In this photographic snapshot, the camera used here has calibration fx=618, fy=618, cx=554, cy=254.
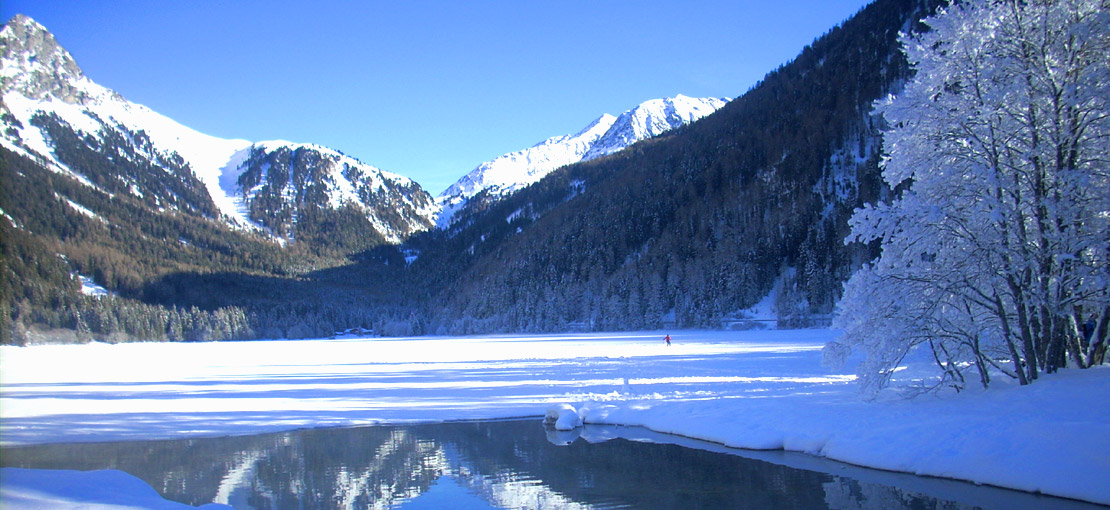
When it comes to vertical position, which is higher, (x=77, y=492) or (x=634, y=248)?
(x=634, y=248)

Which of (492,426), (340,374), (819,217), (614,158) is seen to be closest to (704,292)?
(819,217)

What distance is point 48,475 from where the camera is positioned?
421 inches

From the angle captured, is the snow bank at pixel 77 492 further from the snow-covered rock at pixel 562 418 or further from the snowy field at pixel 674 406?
the snow-covered rock at pixel 562 418

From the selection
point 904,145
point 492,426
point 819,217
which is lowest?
point 492,426

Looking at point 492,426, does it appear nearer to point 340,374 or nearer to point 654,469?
point 654,469

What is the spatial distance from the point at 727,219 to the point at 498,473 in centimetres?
11158

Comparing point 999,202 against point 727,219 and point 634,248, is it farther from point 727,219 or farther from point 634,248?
point 634,248

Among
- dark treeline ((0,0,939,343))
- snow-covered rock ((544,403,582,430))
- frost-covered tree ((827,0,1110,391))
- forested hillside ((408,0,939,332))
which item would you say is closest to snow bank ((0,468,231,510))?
snow-covered rock ((544,403,582,430))

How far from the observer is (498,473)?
1226 cm

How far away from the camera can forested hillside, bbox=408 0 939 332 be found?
96062 millimetres

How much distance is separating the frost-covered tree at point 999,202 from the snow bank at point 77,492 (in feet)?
47.3

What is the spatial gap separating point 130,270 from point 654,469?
177721 mm

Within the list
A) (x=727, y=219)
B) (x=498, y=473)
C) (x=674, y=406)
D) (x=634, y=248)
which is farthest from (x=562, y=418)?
(x=634, y=248)

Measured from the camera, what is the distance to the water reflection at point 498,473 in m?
10.2
